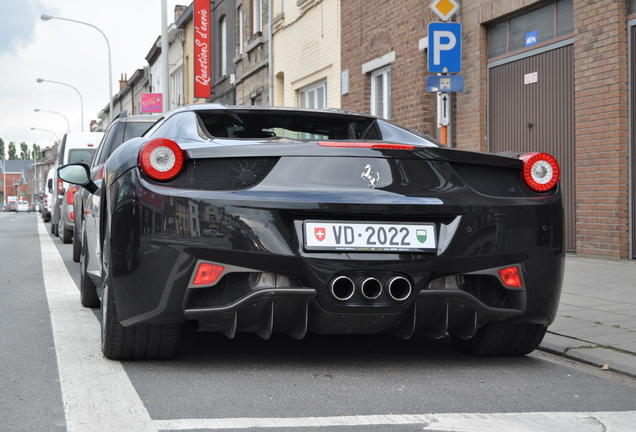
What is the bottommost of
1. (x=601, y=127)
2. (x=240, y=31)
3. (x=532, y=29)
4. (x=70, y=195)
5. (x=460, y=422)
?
(x=460, y=422)

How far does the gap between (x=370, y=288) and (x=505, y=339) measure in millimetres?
1083

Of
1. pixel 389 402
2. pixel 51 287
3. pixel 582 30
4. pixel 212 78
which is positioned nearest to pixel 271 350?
pixel 389 402

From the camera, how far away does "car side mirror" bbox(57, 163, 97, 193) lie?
556 centimetres

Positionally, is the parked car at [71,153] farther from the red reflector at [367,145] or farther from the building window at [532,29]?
the red reflector at [367,145]

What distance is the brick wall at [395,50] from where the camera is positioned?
46.9ft

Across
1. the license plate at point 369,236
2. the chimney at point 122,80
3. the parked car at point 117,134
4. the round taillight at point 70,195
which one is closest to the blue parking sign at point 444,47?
the parked car at point 117,134

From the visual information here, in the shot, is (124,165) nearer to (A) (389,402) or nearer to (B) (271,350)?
(B) (271,350)

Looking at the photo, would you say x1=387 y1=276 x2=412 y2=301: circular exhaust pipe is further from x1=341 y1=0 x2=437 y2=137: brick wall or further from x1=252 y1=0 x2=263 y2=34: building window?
x1=252 y1=0 x2=263 y2=34: building window

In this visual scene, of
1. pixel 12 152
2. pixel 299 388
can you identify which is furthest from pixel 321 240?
pixel 12 152

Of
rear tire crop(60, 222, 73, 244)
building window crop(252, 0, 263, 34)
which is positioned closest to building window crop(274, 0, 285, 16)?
building window crop(252, 0, 263, 34)

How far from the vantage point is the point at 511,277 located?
405 cm

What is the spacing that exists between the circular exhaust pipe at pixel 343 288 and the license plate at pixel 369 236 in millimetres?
141

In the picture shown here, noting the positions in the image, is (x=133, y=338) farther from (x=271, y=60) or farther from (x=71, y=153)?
(x=271, y=60)

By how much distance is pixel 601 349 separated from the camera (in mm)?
4848
